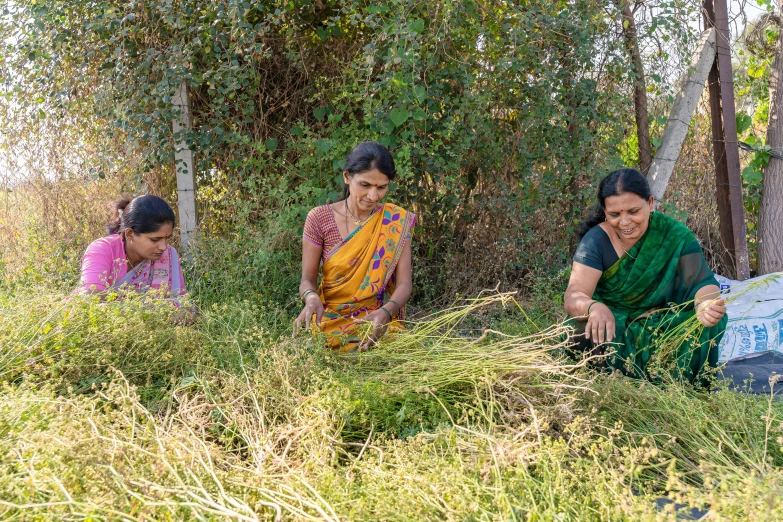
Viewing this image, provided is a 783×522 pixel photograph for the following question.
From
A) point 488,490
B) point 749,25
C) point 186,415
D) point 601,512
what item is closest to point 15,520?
point 186,415

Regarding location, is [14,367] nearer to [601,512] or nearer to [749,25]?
[601,512]

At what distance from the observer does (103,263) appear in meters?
3.32

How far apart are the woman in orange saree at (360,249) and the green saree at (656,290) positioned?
1.04 metres

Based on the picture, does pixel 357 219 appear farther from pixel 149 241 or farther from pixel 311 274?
pixel 149 241

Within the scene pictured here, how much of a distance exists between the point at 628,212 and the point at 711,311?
63 centimetres

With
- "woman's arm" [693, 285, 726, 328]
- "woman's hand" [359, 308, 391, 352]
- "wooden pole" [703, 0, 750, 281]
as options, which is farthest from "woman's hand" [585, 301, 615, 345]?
"wooden pole" [703, 0, 750, 281]

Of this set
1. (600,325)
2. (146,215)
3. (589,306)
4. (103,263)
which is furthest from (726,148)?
(103,263)

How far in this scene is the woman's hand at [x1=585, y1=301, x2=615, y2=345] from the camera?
3.09 metres

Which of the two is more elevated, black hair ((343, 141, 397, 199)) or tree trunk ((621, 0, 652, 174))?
tree trunk ((621, 0, 652, 174))

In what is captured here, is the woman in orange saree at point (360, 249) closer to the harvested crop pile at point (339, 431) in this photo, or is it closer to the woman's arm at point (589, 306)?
the harvested crop pile at point (339, 431)

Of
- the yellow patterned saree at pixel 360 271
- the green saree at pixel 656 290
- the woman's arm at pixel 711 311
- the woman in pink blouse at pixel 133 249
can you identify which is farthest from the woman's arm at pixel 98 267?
the woman's arm at pixel 711 311

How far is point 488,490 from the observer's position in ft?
5.63

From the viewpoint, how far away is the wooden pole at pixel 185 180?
4.80 metres

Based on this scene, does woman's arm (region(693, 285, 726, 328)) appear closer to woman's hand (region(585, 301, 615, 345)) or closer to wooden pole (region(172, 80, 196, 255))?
woman's hand (region(585, 301, 615, 345))
